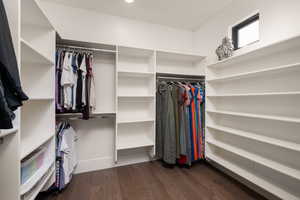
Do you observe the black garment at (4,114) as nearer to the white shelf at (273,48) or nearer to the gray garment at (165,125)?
the gray garment at (165,125)

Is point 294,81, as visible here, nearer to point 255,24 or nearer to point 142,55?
point 255,24

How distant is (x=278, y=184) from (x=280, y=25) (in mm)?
1769

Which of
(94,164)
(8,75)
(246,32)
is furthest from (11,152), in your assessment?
(246,32)

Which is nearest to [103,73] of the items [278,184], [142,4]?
[142,4]

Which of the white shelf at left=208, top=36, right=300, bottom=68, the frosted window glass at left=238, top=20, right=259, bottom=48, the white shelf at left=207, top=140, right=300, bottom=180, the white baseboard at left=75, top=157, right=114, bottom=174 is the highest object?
the frosted window glass at left=238, top=20, right=259, bottom=48

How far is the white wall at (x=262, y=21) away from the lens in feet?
4.61

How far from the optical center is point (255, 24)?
1.81 metres

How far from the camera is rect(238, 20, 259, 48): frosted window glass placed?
1808 millimetres

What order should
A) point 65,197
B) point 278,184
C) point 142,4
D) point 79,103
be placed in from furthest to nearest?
1. point 142,4
2. point 79,103
3. point 65,197
4. point 278,184

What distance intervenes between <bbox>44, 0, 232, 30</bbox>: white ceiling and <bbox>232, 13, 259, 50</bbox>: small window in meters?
0.43

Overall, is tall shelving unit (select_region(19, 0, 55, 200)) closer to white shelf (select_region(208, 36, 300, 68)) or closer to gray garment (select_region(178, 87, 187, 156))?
gray garment (select_region(178, 87, 187, 156))

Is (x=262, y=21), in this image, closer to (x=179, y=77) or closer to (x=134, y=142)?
(x=179, y=77)

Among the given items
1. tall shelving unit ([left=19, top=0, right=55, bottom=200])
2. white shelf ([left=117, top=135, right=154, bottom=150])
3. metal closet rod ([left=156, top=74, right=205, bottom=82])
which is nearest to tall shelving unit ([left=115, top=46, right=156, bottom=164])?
white shelf ([left=117, top=135, right=154, bottom=150])

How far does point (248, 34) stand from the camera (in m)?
1.91
